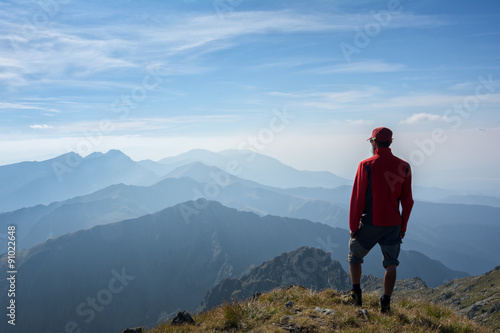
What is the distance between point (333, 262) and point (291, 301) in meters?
159

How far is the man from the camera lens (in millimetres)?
7258

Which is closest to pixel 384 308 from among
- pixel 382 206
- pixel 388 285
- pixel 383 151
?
pixel 388 285

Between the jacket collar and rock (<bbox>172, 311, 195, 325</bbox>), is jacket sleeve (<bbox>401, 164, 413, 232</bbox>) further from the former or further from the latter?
rock (<bbox>172, 311, 195, 325</bbox>)

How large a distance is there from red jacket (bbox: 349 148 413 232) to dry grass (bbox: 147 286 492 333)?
2.00 meters

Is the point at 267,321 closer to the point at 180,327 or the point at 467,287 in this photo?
the point at 180,327

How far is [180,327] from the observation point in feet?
25.1

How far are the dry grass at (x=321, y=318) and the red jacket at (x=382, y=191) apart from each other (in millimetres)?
2003

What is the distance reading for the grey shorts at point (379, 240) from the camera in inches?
286

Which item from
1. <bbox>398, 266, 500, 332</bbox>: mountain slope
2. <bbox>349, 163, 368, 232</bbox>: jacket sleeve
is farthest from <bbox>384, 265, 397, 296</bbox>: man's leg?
A: <bbox>398, 266, 500, 332</bbox>: mountain slope

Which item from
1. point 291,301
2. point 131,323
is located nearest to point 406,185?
point 291,301

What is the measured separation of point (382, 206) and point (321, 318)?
9.54 feet

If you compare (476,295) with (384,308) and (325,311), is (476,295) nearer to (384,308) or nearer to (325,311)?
(384,308)

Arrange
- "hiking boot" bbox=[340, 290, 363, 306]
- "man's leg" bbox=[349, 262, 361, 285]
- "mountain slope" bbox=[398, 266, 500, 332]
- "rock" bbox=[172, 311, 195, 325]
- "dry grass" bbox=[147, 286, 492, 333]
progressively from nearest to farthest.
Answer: "dry grass" bbox=[147, 286, 492, 333] → "man's leg" bbox=[349, 262, 361, 285] → "hiking boot" bbox=[340, 290, 363, 306] → "rock" bbox=[172, 311, 195, 325] → "mountain slope" bbox=[398, 266, 500, 332]

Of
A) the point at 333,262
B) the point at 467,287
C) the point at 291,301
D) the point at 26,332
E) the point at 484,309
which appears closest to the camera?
the point at 291,301
